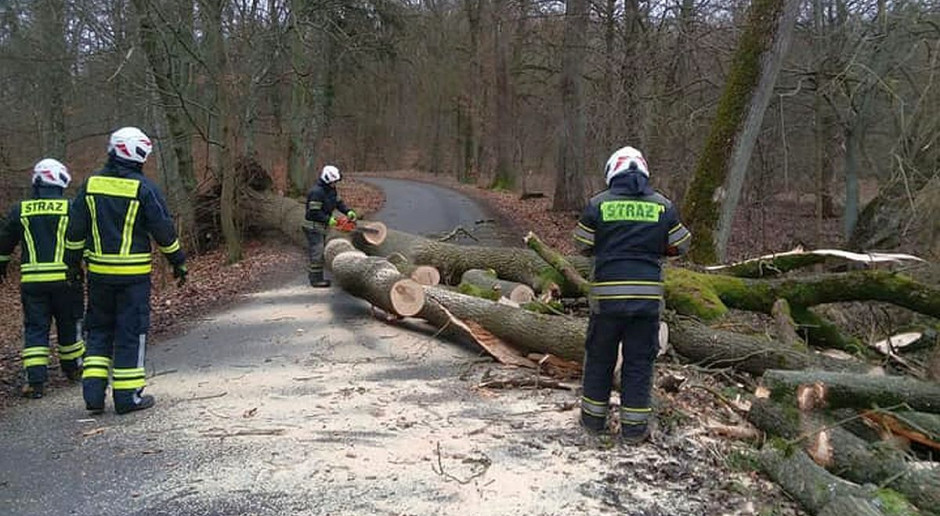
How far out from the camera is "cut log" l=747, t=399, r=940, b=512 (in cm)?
365

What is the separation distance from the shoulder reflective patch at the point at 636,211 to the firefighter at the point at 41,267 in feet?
14.1

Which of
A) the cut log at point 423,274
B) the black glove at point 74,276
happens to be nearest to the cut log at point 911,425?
the cut log at point 423,274

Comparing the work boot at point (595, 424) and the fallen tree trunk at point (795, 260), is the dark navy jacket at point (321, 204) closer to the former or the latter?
the fallen tree trunk at point (795, 260)

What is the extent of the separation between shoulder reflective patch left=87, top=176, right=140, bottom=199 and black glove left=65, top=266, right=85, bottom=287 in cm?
81

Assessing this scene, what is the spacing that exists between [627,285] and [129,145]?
374 cm

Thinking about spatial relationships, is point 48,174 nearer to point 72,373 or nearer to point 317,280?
point 72,373

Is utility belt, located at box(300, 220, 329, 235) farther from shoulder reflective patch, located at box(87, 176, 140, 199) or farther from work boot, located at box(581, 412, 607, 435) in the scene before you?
work boot, located at box(581, 412, 607, 435)

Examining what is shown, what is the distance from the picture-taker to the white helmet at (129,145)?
5195 mm

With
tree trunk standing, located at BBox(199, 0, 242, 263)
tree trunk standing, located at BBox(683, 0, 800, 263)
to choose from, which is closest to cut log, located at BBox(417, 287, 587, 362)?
tree trunk standing, located at BBox(683, 0, 800, 263)

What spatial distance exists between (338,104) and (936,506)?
28.3 m

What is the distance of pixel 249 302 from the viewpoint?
9898 mm

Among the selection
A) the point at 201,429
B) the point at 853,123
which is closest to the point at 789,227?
the point at 853,123

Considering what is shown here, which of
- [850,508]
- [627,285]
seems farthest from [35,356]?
[850,508]

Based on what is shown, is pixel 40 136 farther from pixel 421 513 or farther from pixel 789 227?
pixel 789 227
